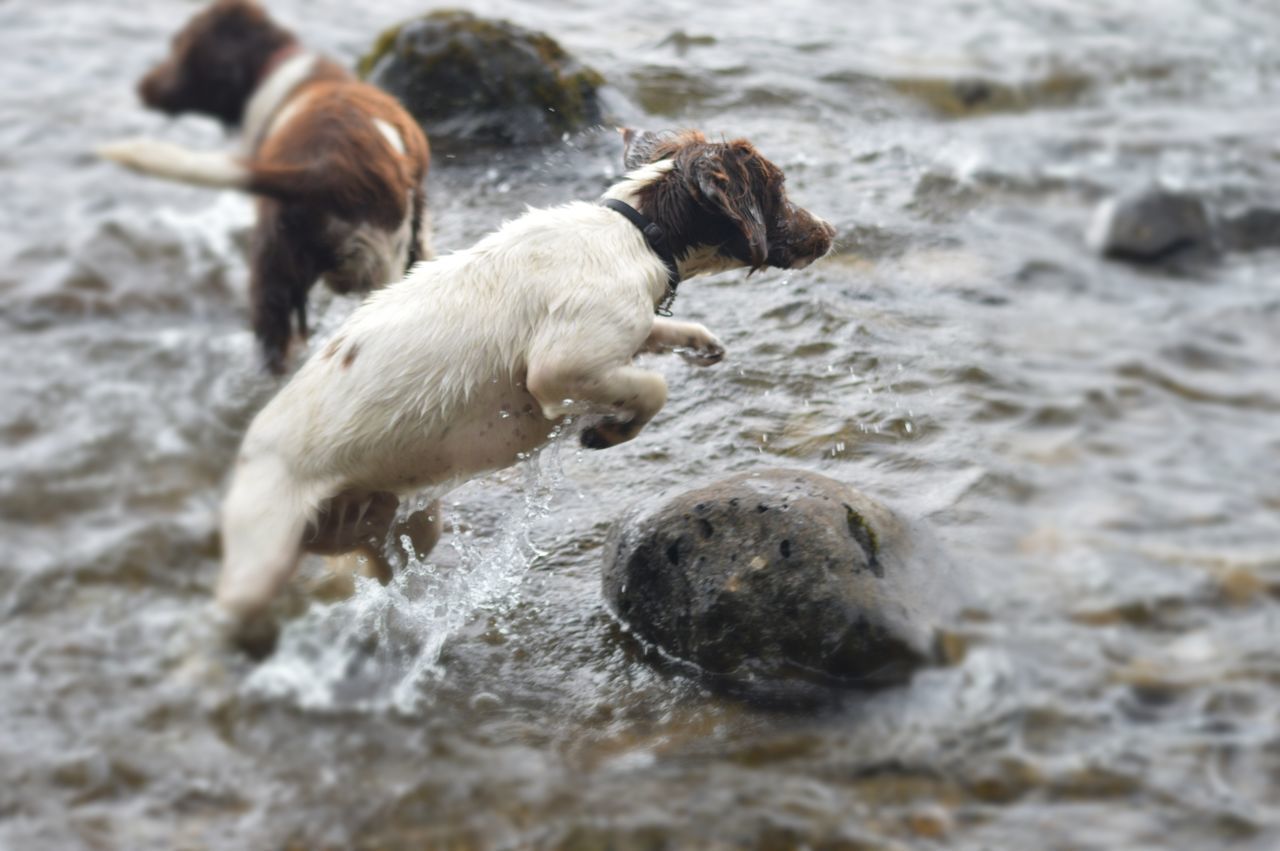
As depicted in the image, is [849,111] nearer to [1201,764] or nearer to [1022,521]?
[1022,521]

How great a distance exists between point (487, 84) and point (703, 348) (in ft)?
13.0

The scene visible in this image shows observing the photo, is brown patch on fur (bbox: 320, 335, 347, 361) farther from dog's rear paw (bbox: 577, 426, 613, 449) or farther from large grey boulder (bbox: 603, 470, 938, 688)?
large grey boulder (bbox: 603, 470, 938, 688)

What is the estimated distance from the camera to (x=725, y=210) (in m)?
4.12

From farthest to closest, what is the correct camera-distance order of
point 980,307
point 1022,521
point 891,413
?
point 980,307
point 891,413
point 1022,521

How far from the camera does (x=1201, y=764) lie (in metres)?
3.82

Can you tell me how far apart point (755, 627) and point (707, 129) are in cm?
417

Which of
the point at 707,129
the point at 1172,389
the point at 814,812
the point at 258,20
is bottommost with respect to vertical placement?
Answer: the point at 814,812

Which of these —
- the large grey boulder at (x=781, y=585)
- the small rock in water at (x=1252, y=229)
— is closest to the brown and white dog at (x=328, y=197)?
Answer: the large grey boulder at (x=781, y=585)

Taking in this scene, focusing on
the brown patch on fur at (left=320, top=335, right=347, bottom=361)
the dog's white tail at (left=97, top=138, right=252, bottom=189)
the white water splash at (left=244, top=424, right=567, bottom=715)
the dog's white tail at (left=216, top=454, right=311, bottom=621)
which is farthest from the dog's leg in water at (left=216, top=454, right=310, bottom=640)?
the dog's white tail at (left=97, top=138, right=252, bottom=189)

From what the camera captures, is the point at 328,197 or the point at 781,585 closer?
the point at 781,585

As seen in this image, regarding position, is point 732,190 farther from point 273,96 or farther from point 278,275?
point 273,96

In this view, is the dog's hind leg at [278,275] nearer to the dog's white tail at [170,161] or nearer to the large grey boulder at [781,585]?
the dog's white tail at [170,161]

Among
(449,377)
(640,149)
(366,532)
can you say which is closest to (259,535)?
(366,532)

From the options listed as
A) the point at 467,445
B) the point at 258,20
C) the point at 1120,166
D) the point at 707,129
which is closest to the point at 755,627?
the point at 467,445
